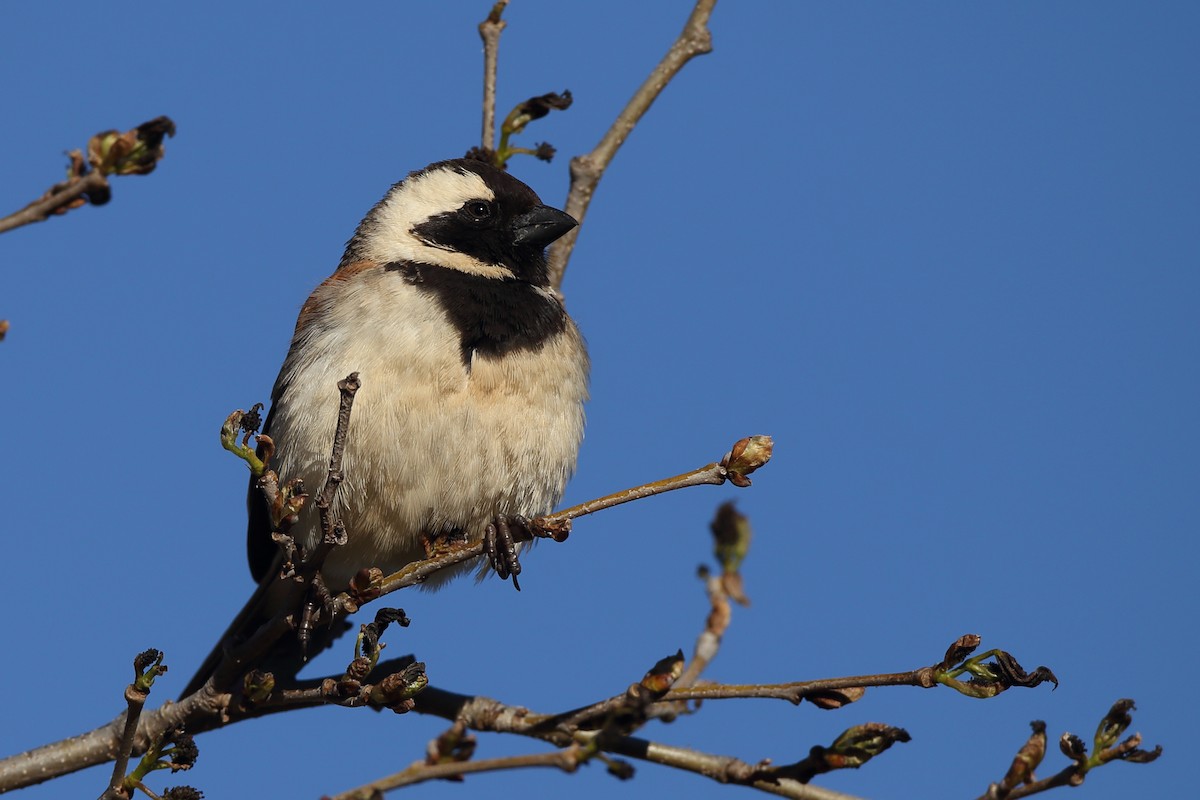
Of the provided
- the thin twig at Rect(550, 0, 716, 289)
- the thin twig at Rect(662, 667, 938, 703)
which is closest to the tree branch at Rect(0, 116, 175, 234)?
the thin twig at Rect(662, 667, 938, 703)

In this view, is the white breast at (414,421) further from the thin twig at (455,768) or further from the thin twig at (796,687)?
the thin twig at (455,768)

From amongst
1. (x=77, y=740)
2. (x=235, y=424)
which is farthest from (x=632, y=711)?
(x=77, y=740)

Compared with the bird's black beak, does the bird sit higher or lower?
lower

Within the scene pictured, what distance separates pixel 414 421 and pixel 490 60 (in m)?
1.97

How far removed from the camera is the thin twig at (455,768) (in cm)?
318

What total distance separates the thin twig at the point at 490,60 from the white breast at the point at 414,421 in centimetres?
93

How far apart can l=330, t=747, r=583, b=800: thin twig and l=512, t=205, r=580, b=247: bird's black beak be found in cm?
391

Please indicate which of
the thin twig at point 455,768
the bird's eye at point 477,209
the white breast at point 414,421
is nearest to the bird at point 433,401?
the white breast at point 414,421

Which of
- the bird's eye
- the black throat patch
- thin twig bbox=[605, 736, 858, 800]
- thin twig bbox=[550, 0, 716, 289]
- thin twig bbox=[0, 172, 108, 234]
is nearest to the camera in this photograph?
thin twig bbox=[0, 172, 108, 234]

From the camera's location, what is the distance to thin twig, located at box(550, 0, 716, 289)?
22.4ft

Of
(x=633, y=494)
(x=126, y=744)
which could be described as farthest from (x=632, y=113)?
(x=126, y=744)

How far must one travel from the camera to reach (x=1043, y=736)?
153 inches

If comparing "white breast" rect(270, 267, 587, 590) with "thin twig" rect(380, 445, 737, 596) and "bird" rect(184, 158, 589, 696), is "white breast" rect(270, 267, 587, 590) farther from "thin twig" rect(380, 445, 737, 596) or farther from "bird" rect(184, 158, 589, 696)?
"thin twig" rect(380, 445, 737, 596)

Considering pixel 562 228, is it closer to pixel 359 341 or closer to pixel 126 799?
pixel 359 341
